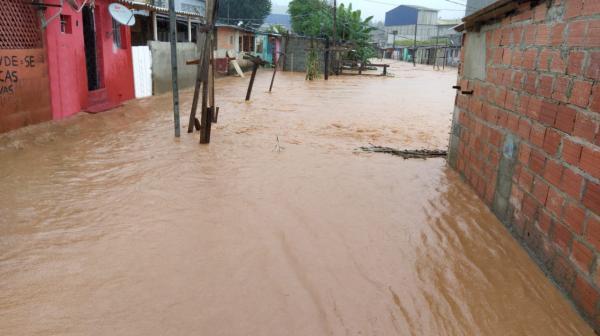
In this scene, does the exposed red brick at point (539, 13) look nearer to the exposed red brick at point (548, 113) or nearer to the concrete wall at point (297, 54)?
the exposed red brick at point (548, 113)

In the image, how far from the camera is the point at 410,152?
22.8 feet

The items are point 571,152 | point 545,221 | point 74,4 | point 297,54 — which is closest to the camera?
point 571,152

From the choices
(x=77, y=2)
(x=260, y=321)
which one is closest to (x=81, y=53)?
(x=77, y=2)

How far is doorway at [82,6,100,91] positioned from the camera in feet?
34.0

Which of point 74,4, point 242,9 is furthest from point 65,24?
point 242,9

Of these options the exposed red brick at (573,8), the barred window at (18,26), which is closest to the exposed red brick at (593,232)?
the exposed red brick at (573,8)

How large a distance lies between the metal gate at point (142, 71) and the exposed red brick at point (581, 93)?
11694mm

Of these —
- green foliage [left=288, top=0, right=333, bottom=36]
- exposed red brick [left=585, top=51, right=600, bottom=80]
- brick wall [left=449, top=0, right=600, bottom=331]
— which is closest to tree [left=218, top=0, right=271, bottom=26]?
green foliage [left=288, top=0, right=333, bottom=36]

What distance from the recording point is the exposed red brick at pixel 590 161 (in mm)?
2609

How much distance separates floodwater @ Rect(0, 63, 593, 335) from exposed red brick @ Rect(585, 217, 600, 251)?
0.47 meters

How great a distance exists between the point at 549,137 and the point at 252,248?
7.81 ft

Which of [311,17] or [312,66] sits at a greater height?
[311,17]

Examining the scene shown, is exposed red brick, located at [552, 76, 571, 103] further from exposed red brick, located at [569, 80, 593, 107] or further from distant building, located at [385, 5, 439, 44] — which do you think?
distant building, located at [385, 5, 439, 44]

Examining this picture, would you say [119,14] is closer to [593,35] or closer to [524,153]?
[524,153]
